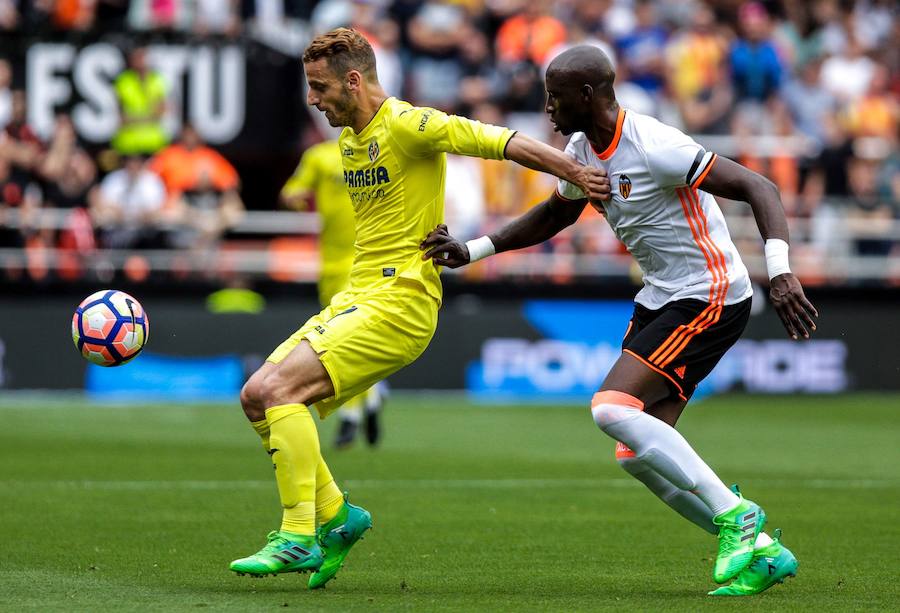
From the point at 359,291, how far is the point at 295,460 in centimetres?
84

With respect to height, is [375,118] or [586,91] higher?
[586,91]

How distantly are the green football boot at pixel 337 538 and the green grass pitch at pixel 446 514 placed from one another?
0.13 meters

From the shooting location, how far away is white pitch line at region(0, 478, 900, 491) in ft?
35.4

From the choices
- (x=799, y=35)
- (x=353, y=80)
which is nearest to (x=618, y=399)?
(x=353, y=80)

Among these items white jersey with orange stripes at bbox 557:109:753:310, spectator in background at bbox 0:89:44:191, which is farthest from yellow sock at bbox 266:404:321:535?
spectator in background at bbox 0:89:44:191

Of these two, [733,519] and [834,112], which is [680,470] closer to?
[733,519]

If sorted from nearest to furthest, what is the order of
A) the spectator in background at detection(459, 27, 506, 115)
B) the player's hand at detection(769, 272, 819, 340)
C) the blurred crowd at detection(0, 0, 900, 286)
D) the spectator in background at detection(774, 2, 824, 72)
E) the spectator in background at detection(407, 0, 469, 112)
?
the player's hand at detection(769, 272, 819, 340) < the blurred crowd at detection(0, 0, 900, 286) < the spectator in background at detection(459, 27, 506, 115) < the spectator in background at detection(407, 0, 469, 112) < the spectator in background at detection(774, 2, 824, 72)

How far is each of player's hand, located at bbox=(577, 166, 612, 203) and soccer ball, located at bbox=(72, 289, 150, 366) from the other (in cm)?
233

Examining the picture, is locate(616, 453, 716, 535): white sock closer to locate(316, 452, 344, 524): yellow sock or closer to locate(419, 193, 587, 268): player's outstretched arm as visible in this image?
locate(419, 193, 587, 268): player's outstretched arm

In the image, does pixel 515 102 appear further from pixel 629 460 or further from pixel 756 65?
pixel 629 460

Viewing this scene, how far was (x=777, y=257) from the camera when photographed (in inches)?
255

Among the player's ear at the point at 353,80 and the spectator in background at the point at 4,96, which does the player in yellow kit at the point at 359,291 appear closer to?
the player's ear at the point at 353,80

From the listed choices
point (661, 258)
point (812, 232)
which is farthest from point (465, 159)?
point (661, 258)

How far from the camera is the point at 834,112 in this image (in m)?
21.8
